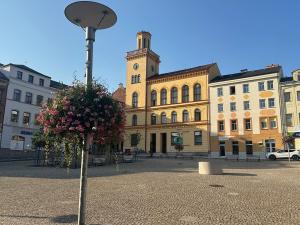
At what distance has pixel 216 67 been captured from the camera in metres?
54.7

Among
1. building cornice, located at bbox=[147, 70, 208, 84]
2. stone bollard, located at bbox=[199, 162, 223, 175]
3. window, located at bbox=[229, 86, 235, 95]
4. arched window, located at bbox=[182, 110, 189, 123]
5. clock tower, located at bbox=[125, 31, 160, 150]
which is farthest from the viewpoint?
clock tower, located at bbox=[125, 31, 160, 150]

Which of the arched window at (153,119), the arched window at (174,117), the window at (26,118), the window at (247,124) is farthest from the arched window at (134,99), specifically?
the window at (247,124)

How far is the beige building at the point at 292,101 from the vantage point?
42219 mm

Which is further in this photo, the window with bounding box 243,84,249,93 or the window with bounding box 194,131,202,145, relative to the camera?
the window with bounding box 194,131,202,145

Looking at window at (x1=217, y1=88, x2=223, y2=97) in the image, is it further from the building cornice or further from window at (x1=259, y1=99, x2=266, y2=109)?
window at (x1=259, y1=99, x2=266, y2=109)

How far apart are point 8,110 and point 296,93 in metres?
43.8

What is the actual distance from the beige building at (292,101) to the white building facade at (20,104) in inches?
1399

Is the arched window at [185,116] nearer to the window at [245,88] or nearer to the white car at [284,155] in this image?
the window at [245,88]

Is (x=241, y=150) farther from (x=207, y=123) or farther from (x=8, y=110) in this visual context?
(x=8, y=110)

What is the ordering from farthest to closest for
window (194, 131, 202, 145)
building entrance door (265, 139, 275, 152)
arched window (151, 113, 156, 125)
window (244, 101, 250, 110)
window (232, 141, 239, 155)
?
arched window (151, 113, 156, 125)
window (194, 131, 202, 145)
window (244, 101, 250, 110)
window (232, 141, 239, 155)
building entrance door (265, 139, 275, 152)

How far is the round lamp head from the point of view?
6.31 meters

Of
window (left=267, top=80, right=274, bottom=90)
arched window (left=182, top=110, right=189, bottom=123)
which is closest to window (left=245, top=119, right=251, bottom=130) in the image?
window (left=267, top=80, right=274, bottom=90)

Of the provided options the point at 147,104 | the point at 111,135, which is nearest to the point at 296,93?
the point at 147,104

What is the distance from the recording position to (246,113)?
4612 centimetres
